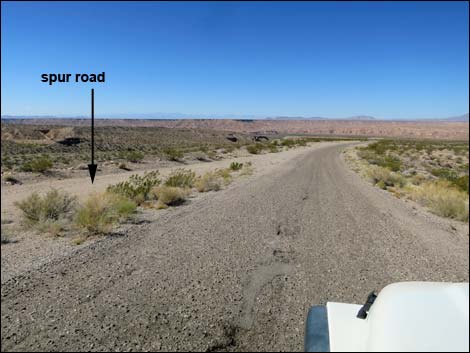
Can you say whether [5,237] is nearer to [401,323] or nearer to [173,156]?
[401,323]

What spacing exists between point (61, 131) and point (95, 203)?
4580 cm

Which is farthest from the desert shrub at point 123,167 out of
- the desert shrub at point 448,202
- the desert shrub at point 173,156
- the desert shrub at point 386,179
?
the desert shrub at point 448,202

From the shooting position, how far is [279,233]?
28.3ft

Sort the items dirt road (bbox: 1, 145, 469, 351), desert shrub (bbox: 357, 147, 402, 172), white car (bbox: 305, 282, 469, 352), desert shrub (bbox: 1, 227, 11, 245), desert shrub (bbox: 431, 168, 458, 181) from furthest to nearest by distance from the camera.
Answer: desert shrub (bbox: 357, 147, 402, 172), desert shrub (bbox: 431, 168, 458, 181), desert shrub (bbox: 1, 227, 11, 245), dirt road (bbox: 1, 145, 469, 351), white car (bbox: 305, 282, 469, 352)

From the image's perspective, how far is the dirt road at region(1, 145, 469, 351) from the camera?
4129 millimetres

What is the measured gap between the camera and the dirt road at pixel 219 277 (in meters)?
4.13

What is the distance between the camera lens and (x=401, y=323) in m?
2.12

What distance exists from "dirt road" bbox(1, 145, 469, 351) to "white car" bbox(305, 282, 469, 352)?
164 cm

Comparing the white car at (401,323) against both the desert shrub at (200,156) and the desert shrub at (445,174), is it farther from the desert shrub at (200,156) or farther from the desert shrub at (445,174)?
the desert shrub at (200,156)

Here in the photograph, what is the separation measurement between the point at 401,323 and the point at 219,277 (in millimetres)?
3991

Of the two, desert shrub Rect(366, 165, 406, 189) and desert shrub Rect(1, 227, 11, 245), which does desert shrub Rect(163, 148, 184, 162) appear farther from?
desert shrub Rect(1, 227, 11, 245)

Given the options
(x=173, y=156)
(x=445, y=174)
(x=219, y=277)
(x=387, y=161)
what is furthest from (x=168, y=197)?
(x=173, y=156)

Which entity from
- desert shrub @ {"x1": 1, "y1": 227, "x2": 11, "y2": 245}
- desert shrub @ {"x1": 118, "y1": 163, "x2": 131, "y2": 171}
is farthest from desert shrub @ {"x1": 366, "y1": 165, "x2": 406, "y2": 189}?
desert shrub @ {"x1": 118, "y1": 163, "x2": 131, "y2": 171}

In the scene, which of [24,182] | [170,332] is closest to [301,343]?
[170,332]
